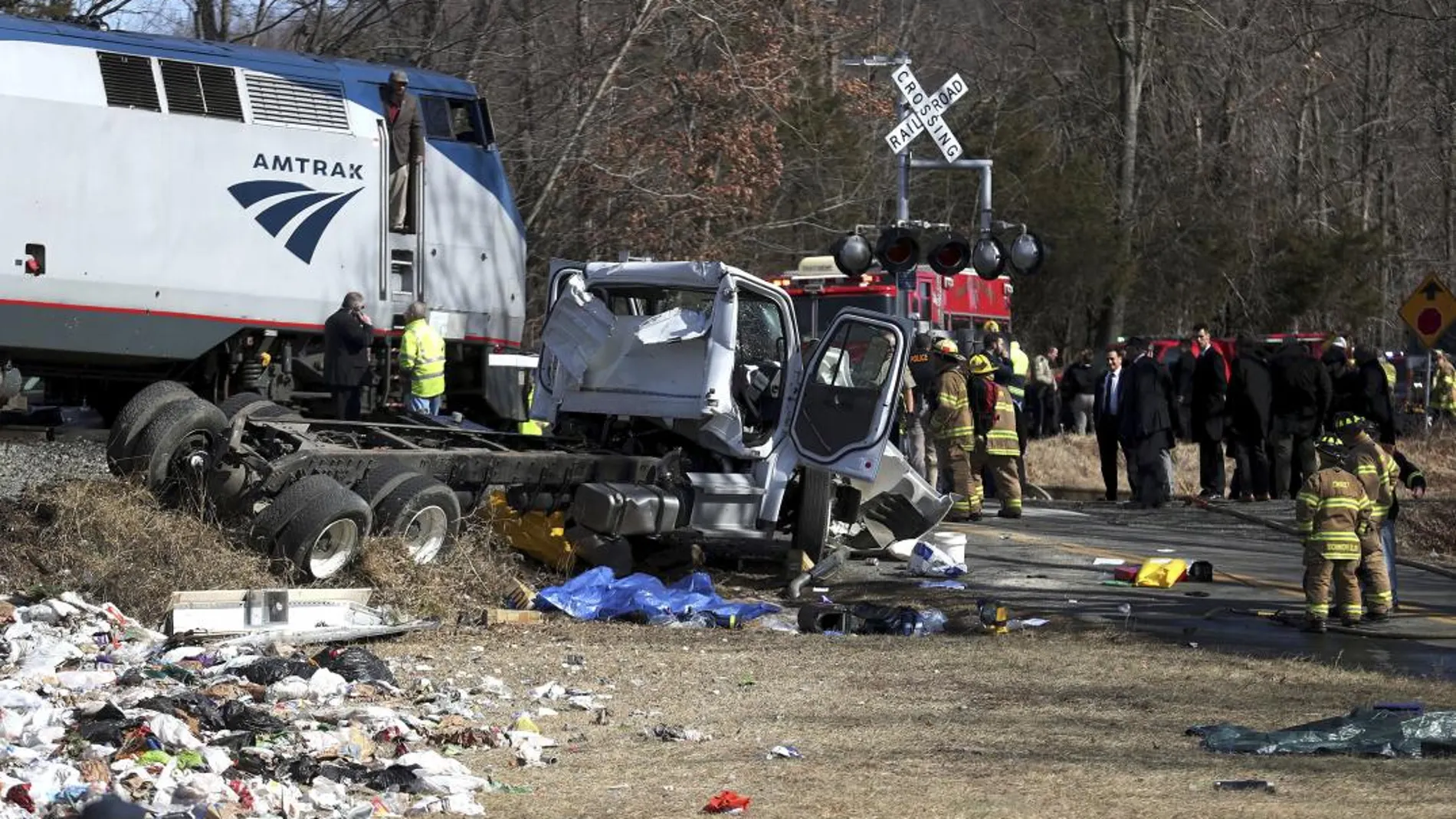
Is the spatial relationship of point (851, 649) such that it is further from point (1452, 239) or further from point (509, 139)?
point (1452, 239)

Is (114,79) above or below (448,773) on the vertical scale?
above

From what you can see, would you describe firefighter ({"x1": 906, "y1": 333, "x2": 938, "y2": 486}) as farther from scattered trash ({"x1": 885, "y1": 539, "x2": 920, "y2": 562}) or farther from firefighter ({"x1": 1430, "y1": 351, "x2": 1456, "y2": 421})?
firefighter ({"x1": 1430, "y1": 351, "x2": 1456, "y2": 421})

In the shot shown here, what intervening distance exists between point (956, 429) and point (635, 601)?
6.05m

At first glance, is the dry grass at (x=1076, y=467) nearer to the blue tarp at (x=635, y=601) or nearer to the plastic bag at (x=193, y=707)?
the blue tarp at (x=635, y=601)

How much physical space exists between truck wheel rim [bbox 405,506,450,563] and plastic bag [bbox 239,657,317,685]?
2.98 meters

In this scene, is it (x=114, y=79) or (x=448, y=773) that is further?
(x=114, y=79)

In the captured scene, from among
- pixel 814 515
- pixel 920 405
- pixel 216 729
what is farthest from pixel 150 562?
pixel 920 405

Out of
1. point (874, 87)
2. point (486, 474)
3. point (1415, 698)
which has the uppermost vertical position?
point (874, 87)

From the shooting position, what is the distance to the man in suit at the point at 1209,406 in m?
21.0

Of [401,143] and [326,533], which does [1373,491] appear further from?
[401,143]

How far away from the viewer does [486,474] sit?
13438mm

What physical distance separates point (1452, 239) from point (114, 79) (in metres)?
35.3

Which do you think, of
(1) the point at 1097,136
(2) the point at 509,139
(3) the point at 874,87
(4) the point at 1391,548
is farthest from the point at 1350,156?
(4) the point at 1391,548

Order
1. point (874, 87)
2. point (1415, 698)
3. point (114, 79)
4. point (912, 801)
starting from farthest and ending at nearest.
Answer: point (874, 87) → point (114, 79) → point (1415, 698) → point (912, 801)
